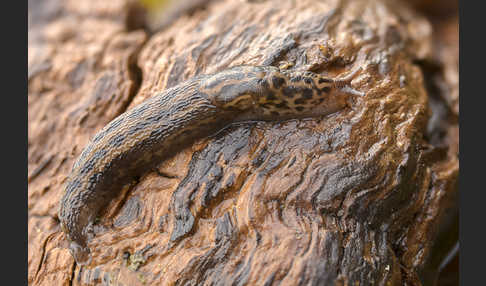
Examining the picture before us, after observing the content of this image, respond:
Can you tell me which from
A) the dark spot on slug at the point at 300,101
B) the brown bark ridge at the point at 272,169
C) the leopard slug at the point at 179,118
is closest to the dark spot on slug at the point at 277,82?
the leopard slug at the point at 179,118

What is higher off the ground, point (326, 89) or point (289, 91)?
point (289, 91)

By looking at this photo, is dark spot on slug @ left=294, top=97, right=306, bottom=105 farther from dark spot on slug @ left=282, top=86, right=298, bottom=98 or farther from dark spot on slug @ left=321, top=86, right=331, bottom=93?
dark spot on slug @ left=321, top=86, right=331, bottom=93

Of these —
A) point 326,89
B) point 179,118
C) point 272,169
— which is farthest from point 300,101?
point 179,118

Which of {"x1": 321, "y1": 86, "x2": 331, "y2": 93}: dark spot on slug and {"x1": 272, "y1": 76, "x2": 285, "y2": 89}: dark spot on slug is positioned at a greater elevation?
{"x1": 272, "y1": 76, "x2": 285, "y2": 89}: dark spot on slug

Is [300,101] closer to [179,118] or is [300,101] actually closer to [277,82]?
[277,82]

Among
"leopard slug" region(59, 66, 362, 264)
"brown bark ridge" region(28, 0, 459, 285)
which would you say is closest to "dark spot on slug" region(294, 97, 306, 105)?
"leopard slug" region(59, 66, 362, 264)

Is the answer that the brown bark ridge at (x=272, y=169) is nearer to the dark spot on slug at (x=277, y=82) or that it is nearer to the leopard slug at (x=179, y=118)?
the leopard slug at (x=179, y=118)

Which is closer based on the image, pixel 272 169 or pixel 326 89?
pixel 272 169

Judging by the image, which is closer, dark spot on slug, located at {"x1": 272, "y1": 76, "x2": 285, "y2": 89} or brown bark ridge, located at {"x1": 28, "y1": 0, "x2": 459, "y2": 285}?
brown bark ridge, located at {"x1": 28, "y1": 0, "x2": 459, "y2": 285}
